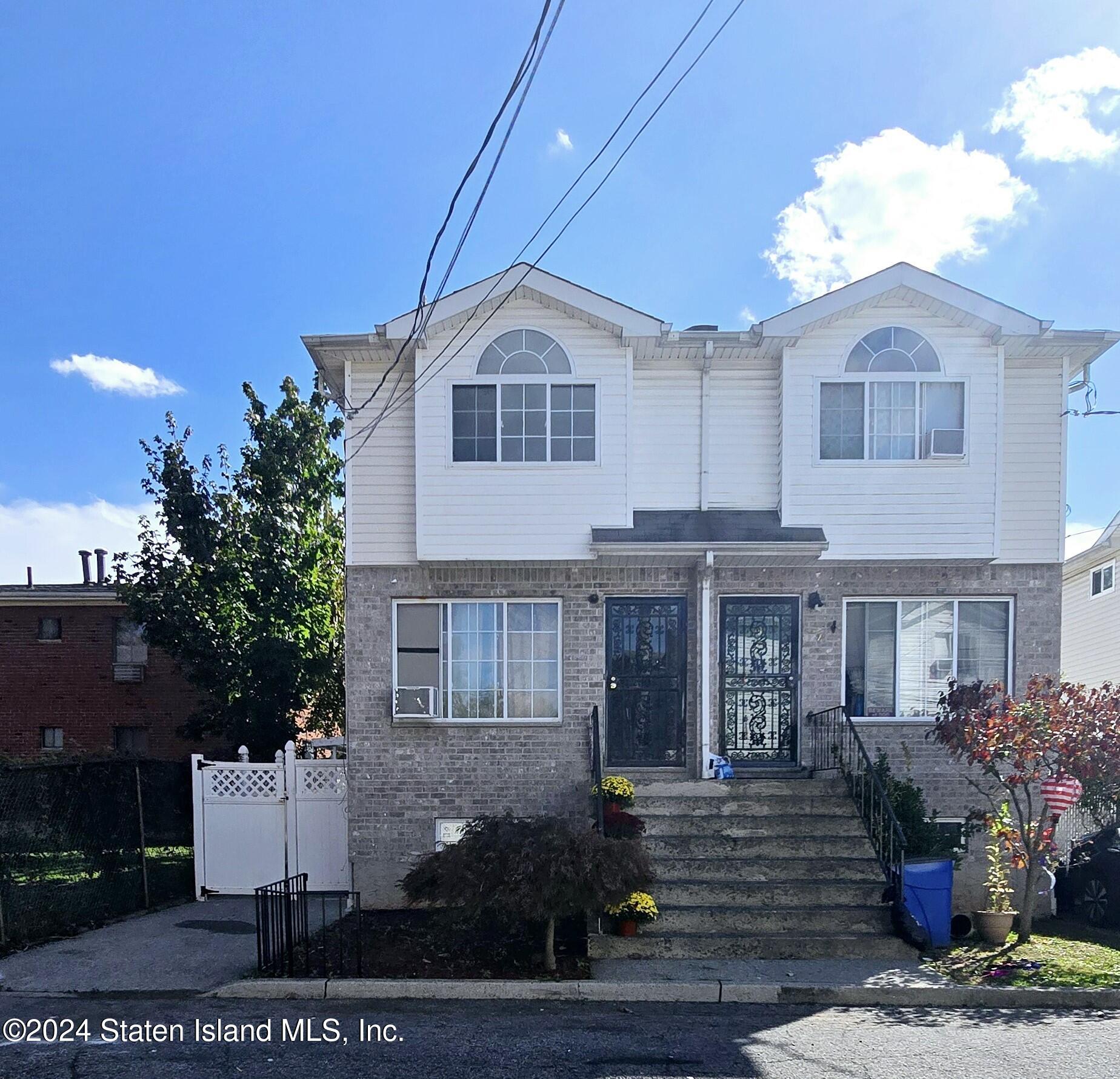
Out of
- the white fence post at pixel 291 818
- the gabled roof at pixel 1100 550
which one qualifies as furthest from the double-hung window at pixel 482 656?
the gabled roof at pixel 1100 550

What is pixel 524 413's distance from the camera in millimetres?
9703

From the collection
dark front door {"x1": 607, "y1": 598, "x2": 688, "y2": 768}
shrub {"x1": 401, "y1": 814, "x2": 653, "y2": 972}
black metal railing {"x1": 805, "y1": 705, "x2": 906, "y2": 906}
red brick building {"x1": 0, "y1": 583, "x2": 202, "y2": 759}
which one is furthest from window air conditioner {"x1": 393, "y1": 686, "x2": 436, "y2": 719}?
red brick building {"x1": 0, "y1": 583, "x2": 202, "y2": 759}

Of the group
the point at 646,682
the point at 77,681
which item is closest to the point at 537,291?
the point at 646,682

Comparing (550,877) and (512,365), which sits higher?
(512,365)

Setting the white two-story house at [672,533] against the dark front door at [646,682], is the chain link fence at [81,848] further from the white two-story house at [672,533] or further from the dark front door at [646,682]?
the dark front door at [646,682]

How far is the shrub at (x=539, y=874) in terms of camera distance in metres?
6.80

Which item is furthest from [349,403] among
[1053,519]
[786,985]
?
[1053,519]

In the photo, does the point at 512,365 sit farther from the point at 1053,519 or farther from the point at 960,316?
the point at 1053,519

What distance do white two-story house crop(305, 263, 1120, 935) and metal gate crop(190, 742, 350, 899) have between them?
0.83m

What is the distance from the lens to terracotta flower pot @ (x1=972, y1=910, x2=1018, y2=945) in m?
7.94

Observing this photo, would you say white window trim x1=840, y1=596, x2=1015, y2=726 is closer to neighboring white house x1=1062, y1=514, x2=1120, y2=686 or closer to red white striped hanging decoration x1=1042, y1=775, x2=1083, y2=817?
red white striped hanging decoration x1=1042, y1=775, x2=1083, y2=817

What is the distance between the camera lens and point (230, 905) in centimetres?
1002

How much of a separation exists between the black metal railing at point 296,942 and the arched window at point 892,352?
7.94 metres

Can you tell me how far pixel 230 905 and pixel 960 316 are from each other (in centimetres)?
1110
